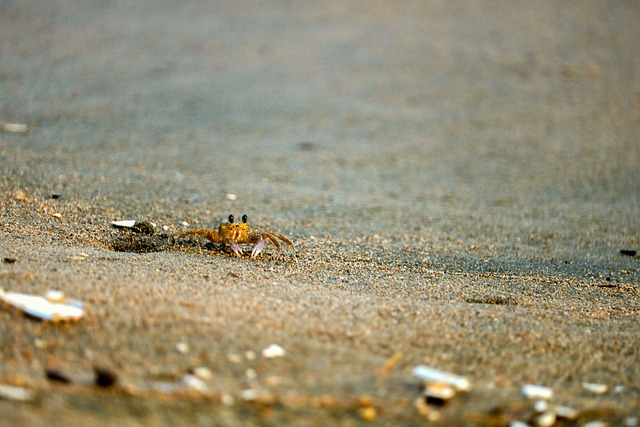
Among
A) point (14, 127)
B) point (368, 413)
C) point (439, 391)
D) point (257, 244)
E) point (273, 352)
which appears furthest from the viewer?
point (14, 127)

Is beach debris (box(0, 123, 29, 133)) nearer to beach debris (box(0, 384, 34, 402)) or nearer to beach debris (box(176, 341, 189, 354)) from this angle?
beach debris (box(176, 341, 189, 354))

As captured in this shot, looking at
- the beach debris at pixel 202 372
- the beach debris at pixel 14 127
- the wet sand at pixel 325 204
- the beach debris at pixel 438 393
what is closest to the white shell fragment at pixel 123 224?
the wet sand at pixel 325 204

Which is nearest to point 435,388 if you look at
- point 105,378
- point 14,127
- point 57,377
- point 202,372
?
point 202,372

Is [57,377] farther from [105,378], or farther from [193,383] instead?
[193,383]

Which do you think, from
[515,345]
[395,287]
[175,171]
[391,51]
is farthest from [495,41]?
[515,345]

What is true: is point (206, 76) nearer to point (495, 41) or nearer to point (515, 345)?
point (495, 41)

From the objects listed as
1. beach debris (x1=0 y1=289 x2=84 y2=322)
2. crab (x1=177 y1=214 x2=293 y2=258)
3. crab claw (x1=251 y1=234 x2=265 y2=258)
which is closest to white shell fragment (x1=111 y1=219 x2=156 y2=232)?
crab (x1=177 y1=214 x2=293 y2=258)
